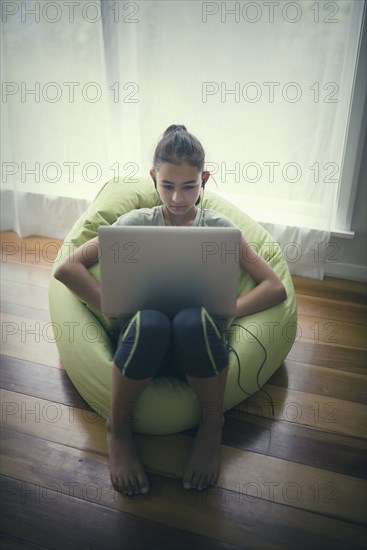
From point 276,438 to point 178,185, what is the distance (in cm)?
83

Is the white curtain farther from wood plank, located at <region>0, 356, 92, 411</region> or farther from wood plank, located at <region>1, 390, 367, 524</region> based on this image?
wood plank, located at <region>1, 390, 367, 524</region>

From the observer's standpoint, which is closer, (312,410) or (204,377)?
(204,377)

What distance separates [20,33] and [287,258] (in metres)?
1.68

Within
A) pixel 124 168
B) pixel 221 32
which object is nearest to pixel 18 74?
pixel 124 168

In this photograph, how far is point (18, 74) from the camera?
237 centimetres

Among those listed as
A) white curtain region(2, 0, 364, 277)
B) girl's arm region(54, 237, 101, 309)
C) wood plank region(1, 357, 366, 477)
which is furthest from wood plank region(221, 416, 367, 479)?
white curtain region(2, 0, 364, 277)

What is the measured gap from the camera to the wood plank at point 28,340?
1.78 m

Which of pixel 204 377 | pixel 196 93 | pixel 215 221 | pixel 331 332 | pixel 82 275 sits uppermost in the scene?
pixel 196 93

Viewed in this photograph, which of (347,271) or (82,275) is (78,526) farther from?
(347,271)

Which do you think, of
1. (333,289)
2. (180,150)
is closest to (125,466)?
(180,150)

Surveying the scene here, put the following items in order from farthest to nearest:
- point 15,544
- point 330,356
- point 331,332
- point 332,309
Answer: point 332,309 < point 331,332 < point 330,356 < point 15,544

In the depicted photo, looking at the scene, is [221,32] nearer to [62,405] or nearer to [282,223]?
[282,223]

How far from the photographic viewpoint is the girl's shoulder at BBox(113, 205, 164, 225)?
149 centimetres

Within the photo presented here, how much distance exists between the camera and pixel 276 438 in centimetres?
146
